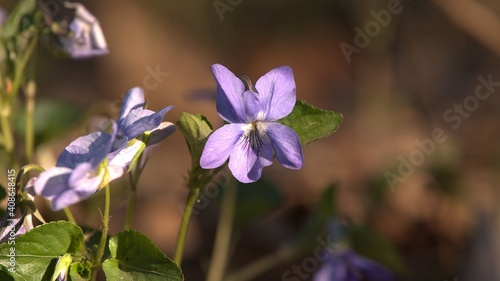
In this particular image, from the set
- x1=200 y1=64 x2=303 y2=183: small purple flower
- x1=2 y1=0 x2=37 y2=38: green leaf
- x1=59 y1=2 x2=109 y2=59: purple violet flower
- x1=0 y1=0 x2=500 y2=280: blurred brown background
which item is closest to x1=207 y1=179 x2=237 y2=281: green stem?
x1=0 y1=0 x2=500 y2=280: blurred brown background

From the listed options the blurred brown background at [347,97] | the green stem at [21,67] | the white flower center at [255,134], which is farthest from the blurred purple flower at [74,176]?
the blurred brown background at [347,97]

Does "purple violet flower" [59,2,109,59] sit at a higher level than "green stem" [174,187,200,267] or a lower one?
higher

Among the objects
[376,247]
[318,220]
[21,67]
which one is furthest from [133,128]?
[376,247]

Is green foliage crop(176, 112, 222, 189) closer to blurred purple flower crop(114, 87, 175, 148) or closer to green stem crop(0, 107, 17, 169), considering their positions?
blurred purple flower crop(114, 87, 175, 148)

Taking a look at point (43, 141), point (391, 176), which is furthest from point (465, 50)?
point (43, 141)

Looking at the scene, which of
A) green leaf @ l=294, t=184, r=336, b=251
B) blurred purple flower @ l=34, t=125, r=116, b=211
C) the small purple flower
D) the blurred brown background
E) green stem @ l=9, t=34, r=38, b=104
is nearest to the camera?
blurred purple flower @ l=34, t=125, r=116, b=211

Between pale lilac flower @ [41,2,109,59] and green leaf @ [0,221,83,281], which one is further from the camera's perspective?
pale lilac flower @ [41,2,109,59]

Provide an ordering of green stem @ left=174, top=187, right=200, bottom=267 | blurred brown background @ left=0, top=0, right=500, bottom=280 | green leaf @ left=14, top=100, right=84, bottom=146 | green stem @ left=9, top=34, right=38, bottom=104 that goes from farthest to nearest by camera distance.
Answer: blurred brown background @ left=0, top=0, right=500, bottom=280
green leaf @ left=14, top=100, right=84, bottom=146
green stem @ left=9, top=34, right=38, bottom=104
green stem @ left=174, top=187, right=200, bottom=267

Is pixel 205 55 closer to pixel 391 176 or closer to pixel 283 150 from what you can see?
pixel 391 176

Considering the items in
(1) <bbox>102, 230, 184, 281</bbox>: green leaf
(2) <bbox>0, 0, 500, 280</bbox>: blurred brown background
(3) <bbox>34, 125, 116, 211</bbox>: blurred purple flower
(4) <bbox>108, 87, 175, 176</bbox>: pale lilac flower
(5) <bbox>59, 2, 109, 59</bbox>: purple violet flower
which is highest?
(5) <bbox>59, 2, 109, 59</bbox>: purple violet flower
